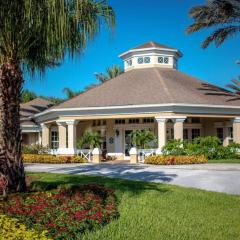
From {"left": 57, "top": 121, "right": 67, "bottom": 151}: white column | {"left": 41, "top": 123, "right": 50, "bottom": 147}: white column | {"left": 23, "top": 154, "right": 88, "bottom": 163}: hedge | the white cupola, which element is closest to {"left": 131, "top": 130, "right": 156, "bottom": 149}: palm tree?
{"left": 23, "top": 154, "right": 88, "bottom": 163}: hedge

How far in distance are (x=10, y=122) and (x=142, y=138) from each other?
1616 centimetres

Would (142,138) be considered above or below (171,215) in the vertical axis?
above

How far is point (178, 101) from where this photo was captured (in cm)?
2542

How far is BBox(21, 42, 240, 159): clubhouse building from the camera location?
85.0 ft

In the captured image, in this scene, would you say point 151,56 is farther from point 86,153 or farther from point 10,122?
point 10,122

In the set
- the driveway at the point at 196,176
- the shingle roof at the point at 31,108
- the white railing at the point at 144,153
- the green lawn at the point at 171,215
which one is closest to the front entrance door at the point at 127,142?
the white railing at the point at 144,153

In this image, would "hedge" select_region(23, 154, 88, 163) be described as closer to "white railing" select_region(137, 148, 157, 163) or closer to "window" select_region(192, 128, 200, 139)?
"white railing" select_region(137, 148, 157, 163)

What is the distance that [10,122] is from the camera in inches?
428

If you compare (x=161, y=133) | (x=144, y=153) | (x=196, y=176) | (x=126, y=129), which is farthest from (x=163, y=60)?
(x=196, y=176)

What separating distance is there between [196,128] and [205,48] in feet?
19.4

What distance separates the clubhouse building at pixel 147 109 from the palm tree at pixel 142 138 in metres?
0.87

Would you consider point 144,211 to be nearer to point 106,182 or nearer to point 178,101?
point 106,182

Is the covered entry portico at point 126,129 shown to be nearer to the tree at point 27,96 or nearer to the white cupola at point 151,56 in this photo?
the white cupola at point 151,56

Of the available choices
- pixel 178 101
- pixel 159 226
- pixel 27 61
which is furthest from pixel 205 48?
pixel 159 226
